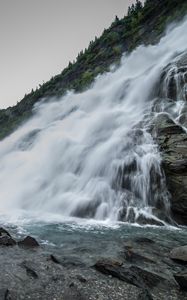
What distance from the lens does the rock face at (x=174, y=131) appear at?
1712cm

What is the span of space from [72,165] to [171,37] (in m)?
34.6

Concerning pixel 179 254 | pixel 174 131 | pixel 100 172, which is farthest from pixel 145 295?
pixel 174 131

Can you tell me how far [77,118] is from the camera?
141ft

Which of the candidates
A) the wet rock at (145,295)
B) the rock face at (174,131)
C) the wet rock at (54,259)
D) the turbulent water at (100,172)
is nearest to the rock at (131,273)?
the wet rock at (145,295)

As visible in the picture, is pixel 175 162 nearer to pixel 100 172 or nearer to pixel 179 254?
pixel 100 172

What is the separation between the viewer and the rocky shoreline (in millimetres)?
7477

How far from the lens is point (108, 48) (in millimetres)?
69062

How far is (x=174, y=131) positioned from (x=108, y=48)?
5392 cm

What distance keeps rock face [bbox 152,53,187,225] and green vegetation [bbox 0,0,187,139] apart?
28766 millimetres

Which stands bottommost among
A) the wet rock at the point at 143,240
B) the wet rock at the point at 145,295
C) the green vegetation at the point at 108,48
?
the wet rock at the point at 143,240

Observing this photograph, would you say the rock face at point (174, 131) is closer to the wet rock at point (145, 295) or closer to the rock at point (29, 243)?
the rock at point (29, 243)

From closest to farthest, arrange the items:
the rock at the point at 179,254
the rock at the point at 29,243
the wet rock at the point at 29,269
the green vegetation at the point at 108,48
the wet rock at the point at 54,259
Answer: the wet rock at the point at 29,269 < the wet rock at the point at 54,259 < the rock at the point at 179,254 < the rock at the point at 29,243 < the green vegetation at the point at 108,48

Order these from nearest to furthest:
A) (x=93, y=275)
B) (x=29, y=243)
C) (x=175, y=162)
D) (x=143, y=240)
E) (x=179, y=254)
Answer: (x=93, y=275) → (x=179, y=254) → (x=29, y=243) → (x=143, y=240) → (x=175, y=162)

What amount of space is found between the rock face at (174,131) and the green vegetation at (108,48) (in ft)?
94.4
